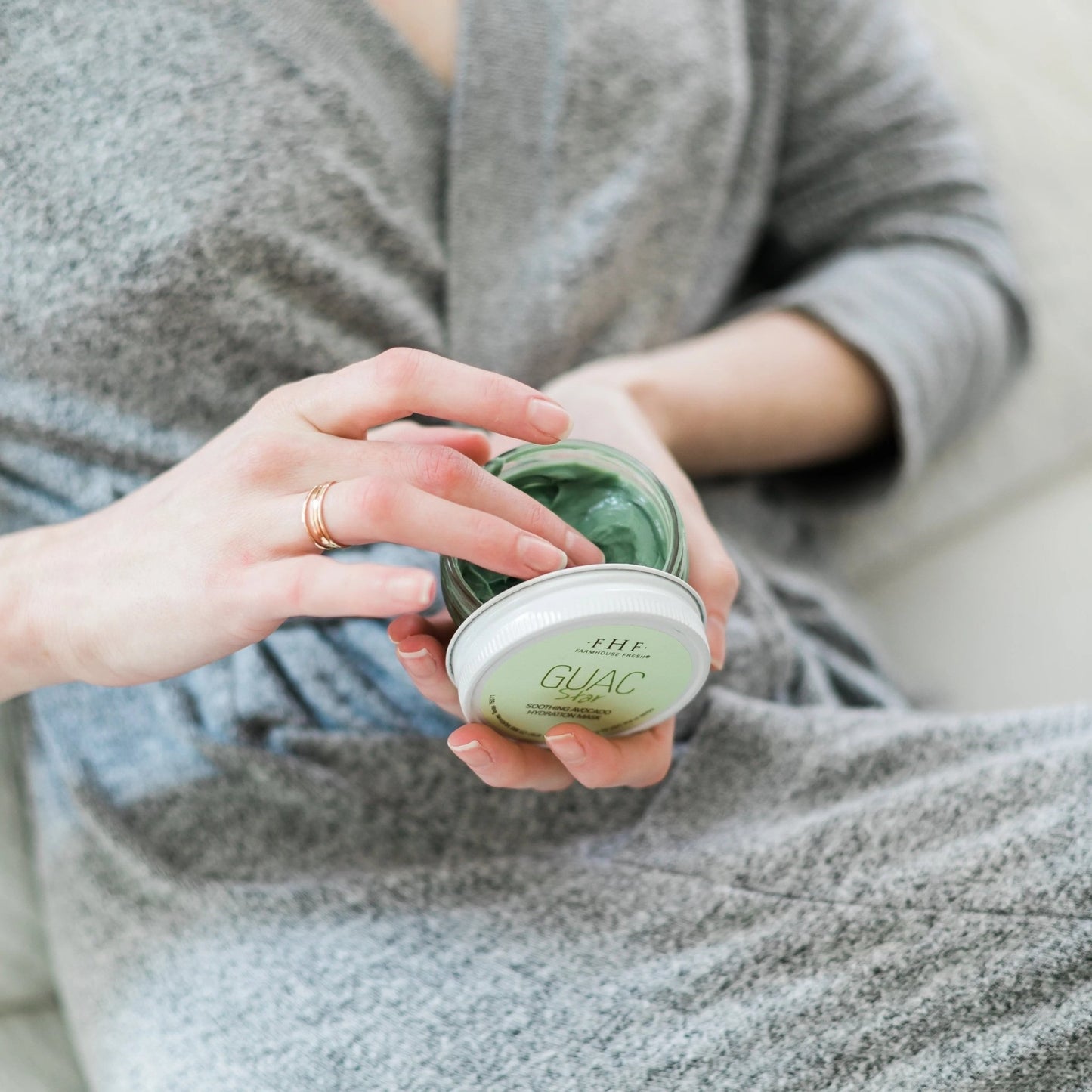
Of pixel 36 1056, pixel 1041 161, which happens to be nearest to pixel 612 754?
pixel 36 1056

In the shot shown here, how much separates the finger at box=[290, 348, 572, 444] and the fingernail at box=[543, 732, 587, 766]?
0.44 feet

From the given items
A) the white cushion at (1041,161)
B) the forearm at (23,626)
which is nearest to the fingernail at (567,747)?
the forearm at (23,626)

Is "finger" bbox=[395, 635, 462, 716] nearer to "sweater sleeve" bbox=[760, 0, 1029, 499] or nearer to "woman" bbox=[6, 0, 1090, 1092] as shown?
"woman" bbox=[6, 0, 1090, 1092]

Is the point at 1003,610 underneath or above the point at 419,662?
underneath

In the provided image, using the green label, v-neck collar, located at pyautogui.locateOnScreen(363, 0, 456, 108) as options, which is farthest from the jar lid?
v-neck collar, located at pyautogui.locateOnScreen(363, 0, 456, 108)

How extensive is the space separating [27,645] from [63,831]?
23 cm

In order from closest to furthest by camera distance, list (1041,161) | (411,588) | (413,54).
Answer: (411,588) → (413,54) → (1041,161)

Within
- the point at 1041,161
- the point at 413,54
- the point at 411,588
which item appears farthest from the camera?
the point at 1041,161

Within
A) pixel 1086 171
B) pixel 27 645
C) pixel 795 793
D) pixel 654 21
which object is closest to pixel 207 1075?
pixel 27 645

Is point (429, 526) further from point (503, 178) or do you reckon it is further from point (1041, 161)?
point (1041, 161)

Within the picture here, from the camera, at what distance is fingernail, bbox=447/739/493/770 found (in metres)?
0.43

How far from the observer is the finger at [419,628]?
17.6 inches

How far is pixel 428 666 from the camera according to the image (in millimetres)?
440

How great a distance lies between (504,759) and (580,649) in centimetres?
8
